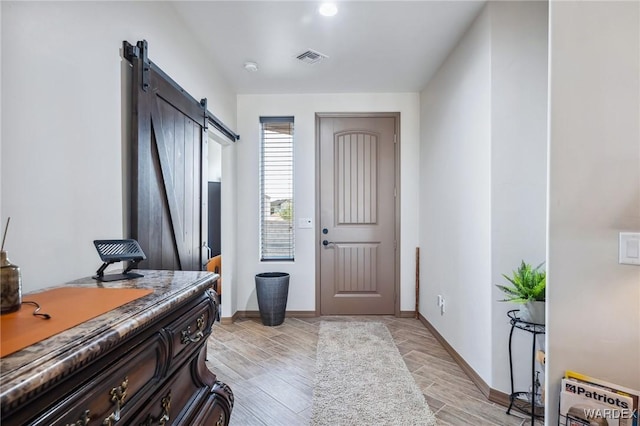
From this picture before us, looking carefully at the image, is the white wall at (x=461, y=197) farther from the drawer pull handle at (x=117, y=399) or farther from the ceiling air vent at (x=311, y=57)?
the drawer pull handle at (x=117, y=399)

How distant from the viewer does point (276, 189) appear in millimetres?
3910

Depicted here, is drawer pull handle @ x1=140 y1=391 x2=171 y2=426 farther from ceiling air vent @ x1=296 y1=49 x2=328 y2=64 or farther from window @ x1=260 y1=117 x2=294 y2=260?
window @ x1=260 y1=117 x2=294 y2=260

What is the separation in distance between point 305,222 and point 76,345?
3.26 m

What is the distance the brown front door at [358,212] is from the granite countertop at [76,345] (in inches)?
115

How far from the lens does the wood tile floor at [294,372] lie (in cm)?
197

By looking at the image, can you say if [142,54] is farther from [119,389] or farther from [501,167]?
[501,167]

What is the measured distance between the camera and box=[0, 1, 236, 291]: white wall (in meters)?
1.06

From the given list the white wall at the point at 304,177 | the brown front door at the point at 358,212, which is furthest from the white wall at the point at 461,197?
the brown front door at the point at 358,212

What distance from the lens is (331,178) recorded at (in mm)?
3881

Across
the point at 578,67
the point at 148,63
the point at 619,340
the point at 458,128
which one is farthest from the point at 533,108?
the point at 148,63

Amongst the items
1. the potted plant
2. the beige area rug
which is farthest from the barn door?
the potted plant

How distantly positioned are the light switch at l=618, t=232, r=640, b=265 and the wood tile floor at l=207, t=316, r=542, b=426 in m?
1.25

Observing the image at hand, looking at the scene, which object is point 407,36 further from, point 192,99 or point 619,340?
point 619,340

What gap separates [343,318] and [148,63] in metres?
3.13
